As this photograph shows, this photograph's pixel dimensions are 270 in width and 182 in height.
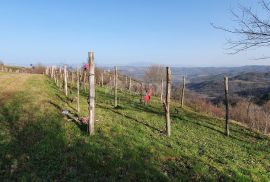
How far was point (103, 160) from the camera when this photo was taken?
12.5 meters

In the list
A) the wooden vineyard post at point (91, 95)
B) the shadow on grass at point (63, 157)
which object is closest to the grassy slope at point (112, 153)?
the shadow on grass at point (63, 157)

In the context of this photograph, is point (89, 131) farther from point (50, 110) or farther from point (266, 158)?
point (266, 158)

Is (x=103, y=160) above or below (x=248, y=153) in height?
above

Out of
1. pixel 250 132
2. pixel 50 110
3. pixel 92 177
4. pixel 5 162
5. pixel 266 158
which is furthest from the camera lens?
pixel 250 132

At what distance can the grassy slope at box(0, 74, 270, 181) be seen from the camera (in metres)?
11.7

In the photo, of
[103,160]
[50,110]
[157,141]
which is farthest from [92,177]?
[50,110]

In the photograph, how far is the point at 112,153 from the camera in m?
13.2

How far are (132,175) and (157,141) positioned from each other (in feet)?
16.2

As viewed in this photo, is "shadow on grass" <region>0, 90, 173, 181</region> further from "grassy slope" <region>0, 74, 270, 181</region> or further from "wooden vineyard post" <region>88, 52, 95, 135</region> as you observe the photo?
"wooden vineyard post" <region>88, 52, 95, 135</region>

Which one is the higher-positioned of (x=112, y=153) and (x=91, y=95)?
(x=91, y=95)

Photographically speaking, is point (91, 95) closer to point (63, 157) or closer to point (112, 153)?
point (112, 153)

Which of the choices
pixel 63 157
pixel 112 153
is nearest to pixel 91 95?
pixel 112 153

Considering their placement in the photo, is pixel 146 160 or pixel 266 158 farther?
pixel 266 158

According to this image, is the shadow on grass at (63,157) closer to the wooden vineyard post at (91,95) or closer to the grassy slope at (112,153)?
the grassy slope at (112,153)
